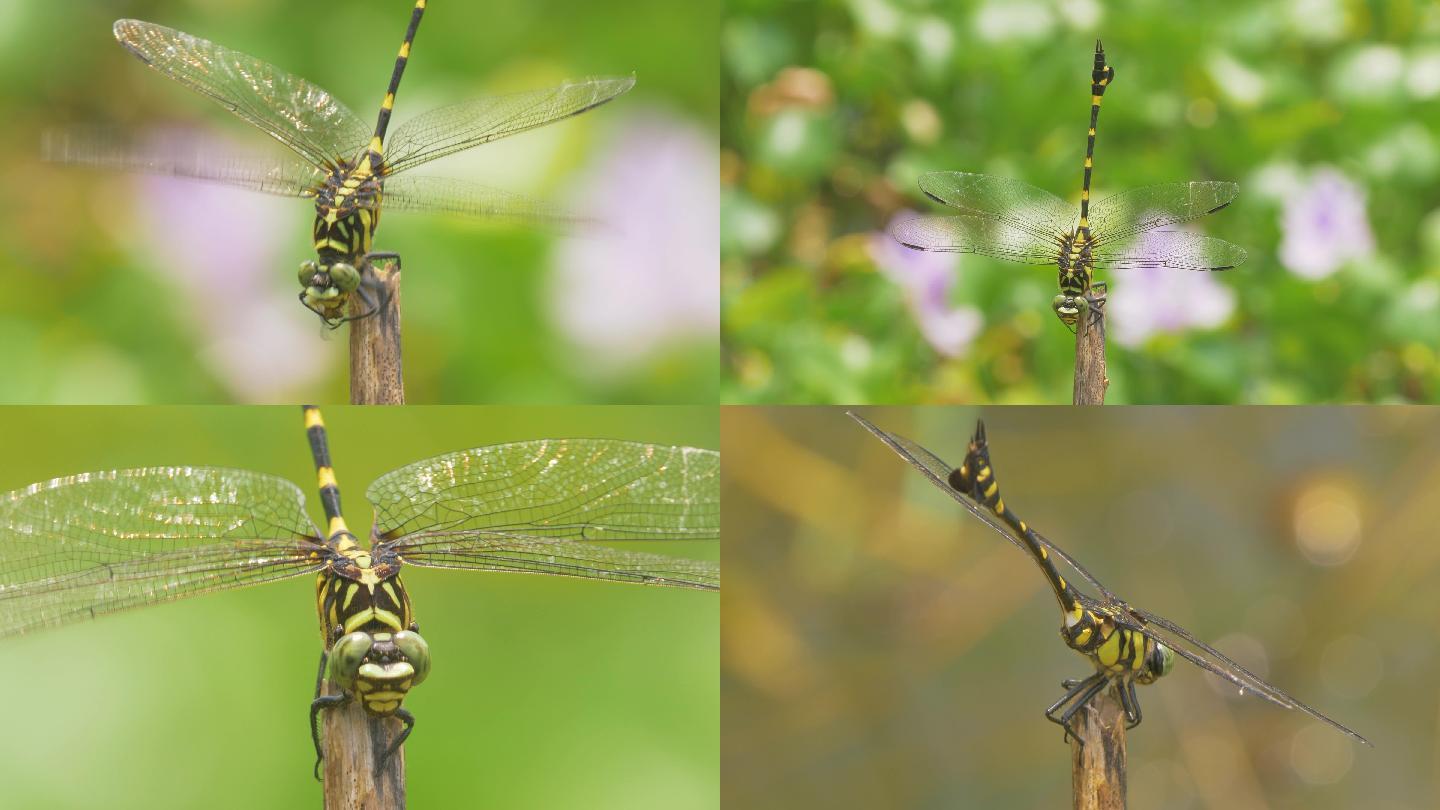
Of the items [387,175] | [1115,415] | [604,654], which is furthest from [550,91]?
[1115,415]

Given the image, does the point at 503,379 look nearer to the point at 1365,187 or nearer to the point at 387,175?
the point at 387,175

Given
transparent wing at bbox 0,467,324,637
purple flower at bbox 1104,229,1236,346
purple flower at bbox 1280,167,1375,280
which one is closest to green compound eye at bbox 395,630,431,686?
transparent wing at bbox 0,467,324,637

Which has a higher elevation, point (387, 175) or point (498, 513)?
point (387, 175)

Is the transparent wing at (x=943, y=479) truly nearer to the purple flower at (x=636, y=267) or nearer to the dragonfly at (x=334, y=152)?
the dragonfly at (x=334, y=152)

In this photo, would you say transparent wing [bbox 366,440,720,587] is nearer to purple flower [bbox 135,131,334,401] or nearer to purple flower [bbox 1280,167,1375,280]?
purple flower [bbox 135,131,334,401]

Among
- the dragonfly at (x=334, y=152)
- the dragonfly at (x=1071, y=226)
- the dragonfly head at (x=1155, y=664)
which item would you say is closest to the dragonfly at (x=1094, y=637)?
the dragonfly head at (x=1155, y=664)

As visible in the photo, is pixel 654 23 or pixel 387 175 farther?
pixel 654 23
